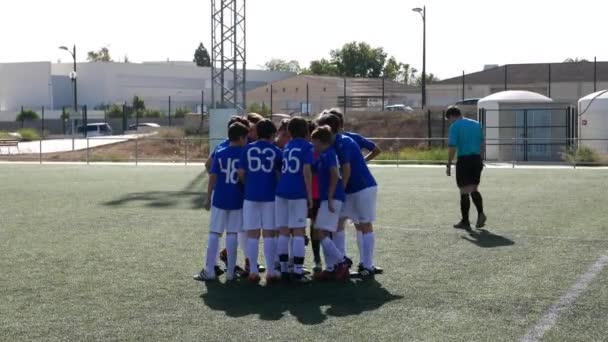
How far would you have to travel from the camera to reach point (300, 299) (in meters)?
8.43

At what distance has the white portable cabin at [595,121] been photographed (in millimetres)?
33031

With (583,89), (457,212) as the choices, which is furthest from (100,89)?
(457,212)

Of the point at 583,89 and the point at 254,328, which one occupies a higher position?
the point at 583,89

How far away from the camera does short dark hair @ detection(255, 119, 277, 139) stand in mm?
9117

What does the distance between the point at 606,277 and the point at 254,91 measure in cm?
7239

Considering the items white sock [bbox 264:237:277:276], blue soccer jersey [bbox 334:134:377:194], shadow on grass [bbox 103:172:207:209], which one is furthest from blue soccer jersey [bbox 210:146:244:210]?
shadow on grass [bbox 103:172:207:209]

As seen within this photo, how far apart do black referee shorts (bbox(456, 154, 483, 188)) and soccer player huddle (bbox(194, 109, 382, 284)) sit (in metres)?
3.91

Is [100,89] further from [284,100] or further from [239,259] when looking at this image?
[239,259]

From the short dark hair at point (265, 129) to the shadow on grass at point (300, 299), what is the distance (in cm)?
145

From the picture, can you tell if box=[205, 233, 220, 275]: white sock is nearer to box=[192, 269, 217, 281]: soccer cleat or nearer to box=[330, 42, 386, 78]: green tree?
box=[192, 269, 217, 281]: soccer cleat

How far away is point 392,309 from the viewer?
7930 millimetres

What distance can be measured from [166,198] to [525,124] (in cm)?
1958

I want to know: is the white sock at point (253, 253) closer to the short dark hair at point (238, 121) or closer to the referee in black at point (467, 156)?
the short dark hair at point (238, 121)

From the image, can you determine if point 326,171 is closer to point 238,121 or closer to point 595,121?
point 238,121
